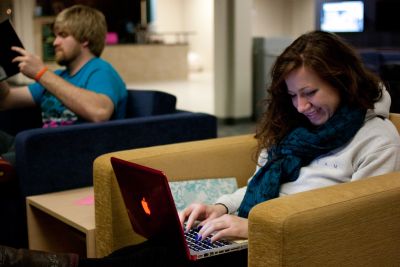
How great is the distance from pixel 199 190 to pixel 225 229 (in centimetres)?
52

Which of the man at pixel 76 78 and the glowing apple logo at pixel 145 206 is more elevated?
the man at pixel 76 78

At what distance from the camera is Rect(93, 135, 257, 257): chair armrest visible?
6.36ft

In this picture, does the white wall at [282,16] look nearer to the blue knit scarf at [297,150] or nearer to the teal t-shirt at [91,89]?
the teal t-shirt at [91,89]

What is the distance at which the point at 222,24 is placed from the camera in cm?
671

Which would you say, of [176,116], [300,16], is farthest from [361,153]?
[300,16]

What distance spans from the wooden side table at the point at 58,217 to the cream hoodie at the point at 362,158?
2.87 ft

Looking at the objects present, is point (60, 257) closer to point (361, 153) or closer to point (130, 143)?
point (361, 153)

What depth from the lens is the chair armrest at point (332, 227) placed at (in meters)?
1.31

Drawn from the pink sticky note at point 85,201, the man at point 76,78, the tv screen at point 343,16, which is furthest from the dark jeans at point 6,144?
the tv screen at point 343,16

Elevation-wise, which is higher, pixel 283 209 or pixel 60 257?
pixel 283 209

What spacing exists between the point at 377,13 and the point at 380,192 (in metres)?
4.52

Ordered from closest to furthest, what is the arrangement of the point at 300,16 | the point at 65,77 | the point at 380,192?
the point at 380,192 → the point at 65,77 → the point at 300,16

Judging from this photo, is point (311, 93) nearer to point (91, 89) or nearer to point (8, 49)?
point (91, 89)

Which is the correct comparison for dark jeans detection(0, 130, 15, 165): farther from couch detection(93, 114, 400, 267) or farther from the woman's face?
couch detection(93, 114, 400, 267)
